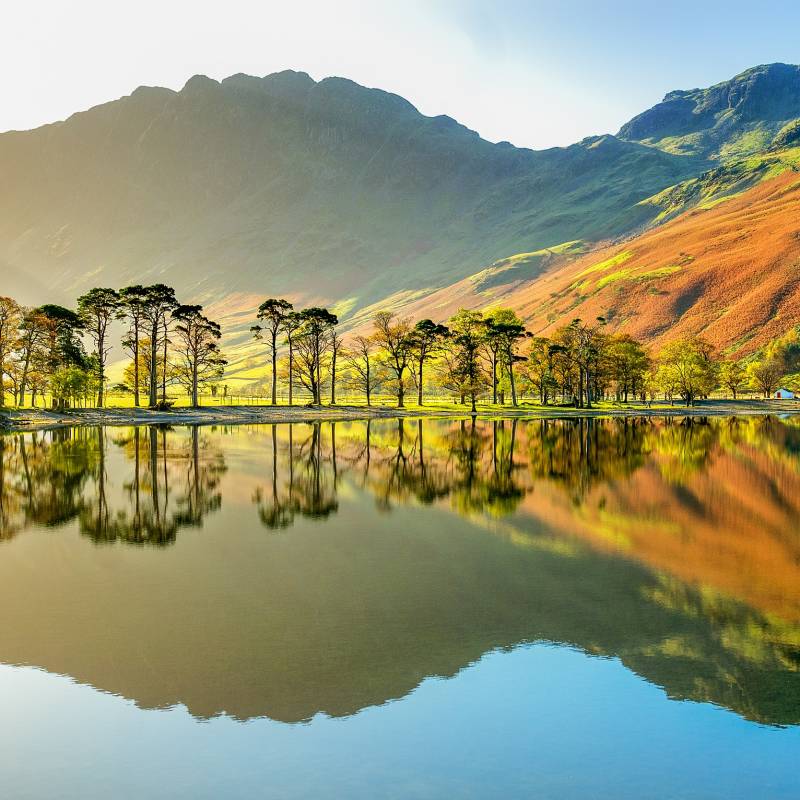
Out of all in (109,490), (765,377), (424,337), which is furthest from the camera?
(765,377)

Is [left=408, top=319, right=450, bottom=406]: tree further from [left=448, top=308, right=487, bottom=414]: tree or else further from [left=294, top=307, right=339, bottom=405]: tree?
[left=294, top=307, right=339, bottom=405]: tree

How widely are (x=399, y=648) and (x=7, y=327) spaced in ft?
338

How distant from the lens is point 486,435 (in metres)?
Answer: 75.7

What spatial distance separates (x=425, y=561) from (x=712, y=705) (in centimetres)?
1011

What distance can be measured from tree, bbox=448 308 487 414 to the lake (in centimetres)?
9357

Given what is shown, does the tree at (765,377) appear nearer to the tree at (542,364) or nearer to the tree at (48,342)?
the tree at (542,364)

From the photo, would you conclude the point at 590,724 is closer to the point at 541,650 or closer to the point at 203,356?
the point at 541,650

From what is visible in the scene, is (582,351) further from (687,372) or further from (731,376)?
(731,376)

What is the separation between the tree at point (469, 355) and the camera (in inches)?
4951

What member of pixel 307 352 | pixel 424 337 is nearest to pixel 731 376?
pixel 424 337

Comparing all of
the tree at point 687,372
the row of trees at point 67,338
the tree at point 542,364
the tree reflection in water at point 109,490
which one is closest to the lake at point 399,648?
the tree reflection in water at point 109,490

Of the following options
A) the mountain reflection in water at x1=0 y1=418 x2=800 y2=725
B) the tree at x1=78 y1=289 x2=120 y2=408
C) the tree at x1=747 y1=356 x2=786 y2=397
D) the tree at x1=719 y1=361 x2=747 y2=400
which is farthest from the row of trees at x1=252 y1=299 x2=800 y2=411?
the mountain reflection in water at x1=0 y1=418 x2=800 y2=725

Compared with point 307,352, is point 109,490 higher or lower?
lower

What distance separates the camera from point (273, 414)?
111 m
